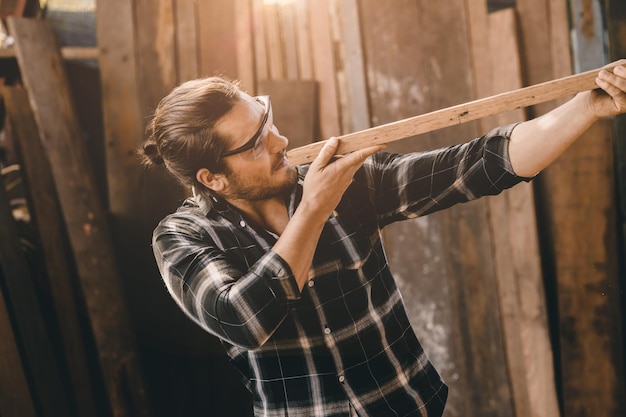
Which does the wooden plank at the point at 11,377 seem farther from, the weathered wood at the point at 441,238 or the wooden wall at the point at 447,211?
the weathered wood at the point at 441,238

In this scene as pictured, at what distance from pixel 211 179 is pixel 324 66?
4.60 ft

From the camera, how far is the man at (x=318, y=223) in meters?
1.54

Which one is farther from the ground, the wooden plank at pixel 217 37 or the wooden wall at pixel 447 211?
the wooden plank at pixel 217 37

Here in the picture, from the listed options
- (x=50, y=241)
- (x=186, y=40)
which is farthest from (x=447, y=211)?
(x=50, y=241)

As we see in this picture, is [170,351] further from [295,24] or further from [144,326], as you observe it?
[295,24]

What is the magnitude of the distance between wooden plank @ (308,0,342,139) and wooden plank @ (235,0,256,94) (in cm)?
33

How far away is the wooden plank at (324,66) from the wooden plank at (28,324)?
62.6 inches

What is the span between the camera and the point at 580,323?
2523 millimetres

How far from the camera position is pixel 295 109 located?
114 inches

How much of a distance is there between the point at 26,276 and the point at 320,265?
5.64 feet

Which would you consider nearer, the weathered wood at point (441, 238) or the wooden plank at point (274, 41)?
the weathered wood at point (441, 238)

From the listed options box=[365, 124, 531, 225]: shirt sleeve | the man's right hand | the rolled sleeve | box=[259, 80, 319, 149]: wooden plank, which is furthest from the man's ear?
box=[259, 80, 319, 149]: wooden plank

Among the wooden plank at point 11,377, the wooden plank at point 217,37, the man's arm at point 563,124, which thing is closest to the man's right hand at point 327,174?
the man's arm at point 563,124

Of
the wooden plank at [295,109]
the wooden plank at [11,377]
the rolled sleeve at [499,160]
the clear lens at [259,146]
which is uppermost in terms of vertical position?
the wooden plank at [295,109]
